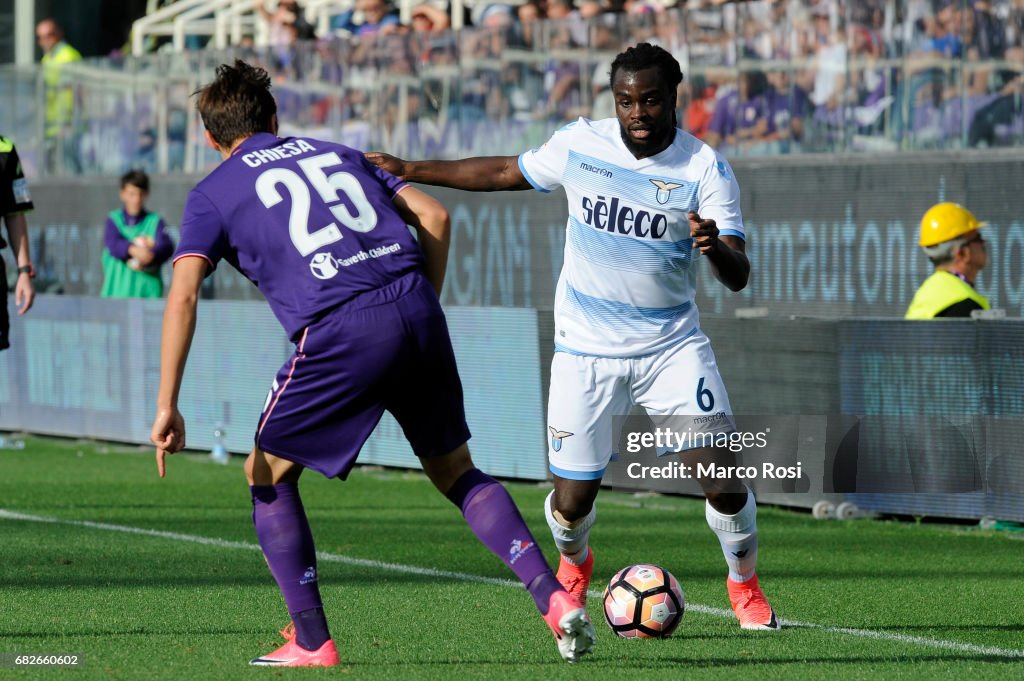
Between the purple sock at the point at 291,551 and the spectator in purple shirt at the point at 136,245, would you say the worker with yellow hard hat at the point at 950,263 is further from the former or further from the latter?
the spectator in purple shirt at the point at 136,245

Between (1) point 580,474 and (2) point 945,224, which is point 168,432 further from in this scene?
(2) point 945,224

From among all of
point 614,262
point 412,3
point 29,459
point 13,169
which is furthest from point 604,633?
point 412,3

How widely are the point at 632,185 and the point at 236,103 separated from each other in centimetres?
165

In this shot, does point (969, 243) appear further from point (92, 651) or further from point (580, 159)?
point (92, 651)

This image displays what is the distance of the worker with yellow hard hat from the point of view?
10.9m

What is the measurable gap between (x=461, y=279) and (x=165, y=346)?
9885 mm

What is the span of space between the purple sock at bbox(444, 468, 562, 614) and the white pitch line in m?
1.80

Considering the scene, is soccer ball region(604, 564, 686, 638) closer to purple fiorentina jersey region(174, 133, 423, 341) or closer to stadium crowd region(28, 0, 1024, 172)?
purple fiorentina jersey region(174, 133, 423, 341)

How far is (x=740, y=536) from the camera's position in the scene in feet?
23.8

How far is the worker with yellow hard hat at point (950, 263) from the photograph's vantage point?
35.6 feet

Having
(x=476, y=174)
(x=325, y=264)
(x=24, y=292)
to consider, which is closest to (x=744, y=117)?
(x=24, y=292)

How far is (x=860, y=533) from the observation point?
1054 centimetres

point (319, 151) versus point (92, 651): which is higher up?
point (319, 151)

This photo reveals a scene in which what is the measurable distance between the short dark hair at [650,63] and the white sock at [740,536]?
1640 millimetres
